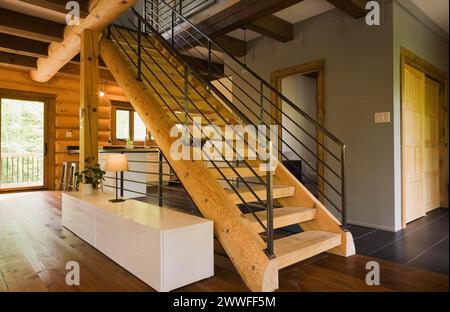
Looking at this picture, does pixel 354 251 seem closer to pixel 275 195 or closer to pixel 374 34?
pixel 275 195

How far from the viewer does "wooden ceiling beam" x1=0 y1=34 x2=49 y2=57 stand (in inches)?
181

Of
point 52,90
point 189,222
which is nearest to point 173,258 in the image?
point 189,222

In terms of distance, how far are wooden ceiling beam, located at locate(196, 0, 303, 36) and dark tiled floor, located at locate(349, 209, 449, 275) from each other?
2.68 meters

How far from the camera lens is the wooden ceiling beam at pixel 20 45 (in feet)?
15.1

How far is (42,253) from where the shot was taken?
267 centimetres

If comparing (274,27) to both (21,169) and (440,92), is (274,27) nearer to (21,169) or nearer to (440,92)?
(440,92)

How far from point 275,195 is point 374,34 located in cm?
244

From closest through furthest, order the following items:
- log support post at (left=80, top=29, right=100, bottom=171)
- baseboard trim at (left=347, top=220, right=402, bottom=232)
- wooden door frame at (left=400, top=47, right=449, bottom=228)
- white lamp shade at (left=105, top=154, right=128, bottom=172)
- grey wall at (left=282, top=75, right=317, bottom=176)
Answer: white lamp shade at (left=105, top=154, right=128, bottom=172)
baseboard trim at (left=347, top=220, right=402, bottom=232)
wooden door frame at (left=400, top=47, right=449, bottom=228)
log support post at (left=80, top=29, right=100, bottom=171)
grey wall at (left=282, top=75, right=317, bottom=176)

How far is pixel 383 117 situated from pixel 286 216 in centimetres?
199

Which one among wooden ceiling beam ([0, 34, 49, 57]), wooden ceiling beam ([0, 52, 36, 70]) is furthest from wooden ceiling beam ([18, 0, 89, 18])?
wooden ceiling beam ([0, 52, 36, 70])

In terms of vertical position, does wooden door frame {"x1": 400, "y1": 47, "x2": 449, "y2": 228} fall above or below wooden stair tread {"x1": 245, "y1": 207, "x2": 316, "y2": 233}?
above

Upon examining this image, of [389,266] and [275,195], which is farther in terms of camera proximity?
[275,195]

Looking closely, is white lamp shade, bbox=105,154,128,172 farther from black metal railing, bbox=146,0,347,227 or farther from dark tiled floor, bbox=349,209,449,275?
dark tiled floor, bbox=349,209,449,275

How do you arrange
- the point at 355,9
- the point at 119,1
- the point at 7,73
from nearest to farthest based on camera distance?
the point at 119,1 → the point at 355,9 → the point at 7,73
